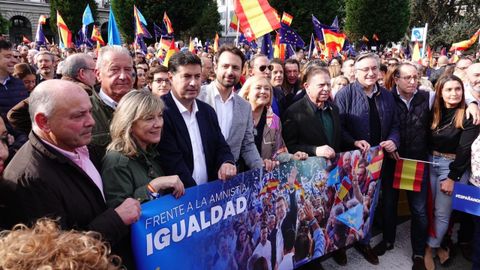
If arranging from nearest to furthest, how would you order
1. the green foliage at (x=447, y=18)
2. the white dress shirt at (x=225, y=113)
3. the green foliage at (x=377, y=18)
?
the white dress shirt at (x=225, y=113) < the green foliage at (x=377, y=18) < the green foliage at (x=447, y=18)

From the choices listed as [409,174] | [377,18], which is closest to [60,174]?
[409,174]

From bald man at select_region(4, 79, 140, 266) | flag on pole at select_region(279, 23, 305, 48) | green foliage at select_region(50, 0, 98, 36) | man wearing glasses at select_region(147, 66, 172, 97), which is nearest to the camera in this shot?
bald man at select_region(4, 79, 140, 266)

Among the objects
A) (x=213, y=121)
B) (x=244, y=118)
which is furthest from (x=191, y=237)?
(x=244, y=118)

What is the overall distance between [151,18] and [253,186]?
31536 millimetres

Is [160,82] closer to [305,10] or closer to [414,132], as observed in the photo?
[414,132]

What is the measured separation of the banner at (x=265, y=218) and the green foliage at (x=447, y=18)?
118ft

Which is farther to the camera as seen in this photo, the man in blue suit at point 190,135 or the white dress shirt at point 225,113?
the white dress shirt at point 225,113

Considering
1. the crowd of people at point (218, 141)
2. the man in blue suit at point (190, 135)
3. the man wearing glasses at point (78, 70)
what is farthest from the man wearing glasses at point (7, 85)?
the man in blue suit at point (190, 135)

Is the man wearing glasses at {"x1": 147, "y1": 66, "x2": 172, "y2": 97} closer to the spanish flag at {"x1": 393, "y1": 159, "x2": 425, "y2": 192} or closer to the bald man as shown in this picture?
the bald man

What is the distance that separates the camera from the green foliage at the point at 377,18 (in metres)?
32.8

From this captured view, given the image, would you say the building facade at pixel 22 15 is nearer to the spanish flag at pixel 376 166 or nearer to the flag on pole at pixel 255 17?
the flag on pole at pixel 255 17

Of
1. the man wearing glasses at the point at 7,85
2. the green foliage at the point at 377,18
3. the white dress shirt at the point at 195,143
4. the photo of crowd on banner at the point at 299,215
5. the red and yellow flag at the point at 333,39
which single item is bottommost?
the photo of crowd on banner at the point at 299,215

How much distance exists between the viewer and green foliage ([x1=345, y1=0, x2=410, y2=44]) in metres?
32.8

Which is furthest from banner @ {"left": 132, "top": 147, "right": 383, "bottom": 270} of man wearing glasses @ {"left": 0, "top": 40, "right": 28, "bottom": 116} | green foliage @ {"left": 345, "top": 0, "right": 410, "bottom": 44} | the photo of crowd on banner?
green foliage @ {"left": 345, "top": 0, "right": 410, "bottom": 44}
